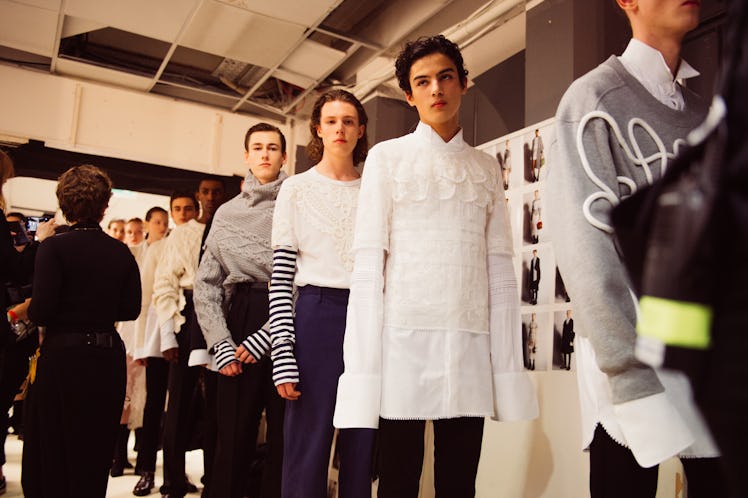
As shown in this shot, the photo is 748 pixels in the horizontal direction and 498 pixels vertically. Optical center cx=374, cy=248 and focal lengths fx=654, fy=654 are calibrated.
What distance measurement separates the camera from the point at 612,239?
111 centimetres

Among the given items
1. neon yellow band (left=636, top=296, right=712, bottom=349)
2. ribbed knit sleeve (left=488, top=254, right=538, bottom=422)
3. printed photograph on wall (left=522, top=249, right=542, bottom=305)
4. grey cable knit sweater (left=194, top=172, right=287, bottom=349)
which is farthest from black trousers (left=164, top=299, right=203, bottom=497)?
neon yellow band (left=636, top=296, right=712, bottom=349)

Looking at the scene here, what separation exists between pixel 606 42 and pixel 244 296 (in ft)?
5.81

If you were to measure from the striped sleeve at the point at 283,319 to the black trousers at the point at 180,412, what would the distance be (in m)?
1.34

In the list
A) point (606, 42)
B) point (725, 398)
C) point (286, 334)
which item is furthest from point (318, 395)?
point (606, 42)

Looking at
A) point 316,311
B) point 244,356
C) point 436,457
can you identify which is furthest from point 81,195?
point 436,457

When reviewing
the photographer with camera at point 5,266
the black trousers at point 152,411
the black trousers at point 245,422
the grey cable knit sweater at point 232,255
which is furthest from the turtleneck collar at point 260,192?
the black trousers at point 152,411

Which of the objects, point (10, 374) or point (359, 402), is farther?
point (10, 374)

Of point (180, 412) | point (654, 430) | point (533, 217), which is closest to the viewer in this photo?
point (654, 430)

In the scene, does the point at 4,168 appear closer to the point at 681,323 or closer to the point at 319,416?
the point at 319,416

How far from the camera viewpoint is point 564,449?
2.40m

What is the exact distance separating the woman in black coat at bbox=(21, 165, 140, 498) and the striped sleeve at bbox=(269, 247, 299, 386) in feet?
2.70

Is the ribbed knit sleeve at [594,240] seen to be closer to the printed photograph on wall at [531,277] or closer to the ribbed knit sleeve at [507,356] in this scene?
the ribbed knit sleeve at [507,356]

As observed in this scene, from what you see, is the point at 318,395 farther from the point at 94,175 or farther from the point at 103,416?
the point at 94,175

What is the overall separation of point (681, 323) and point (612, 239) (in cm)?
61
